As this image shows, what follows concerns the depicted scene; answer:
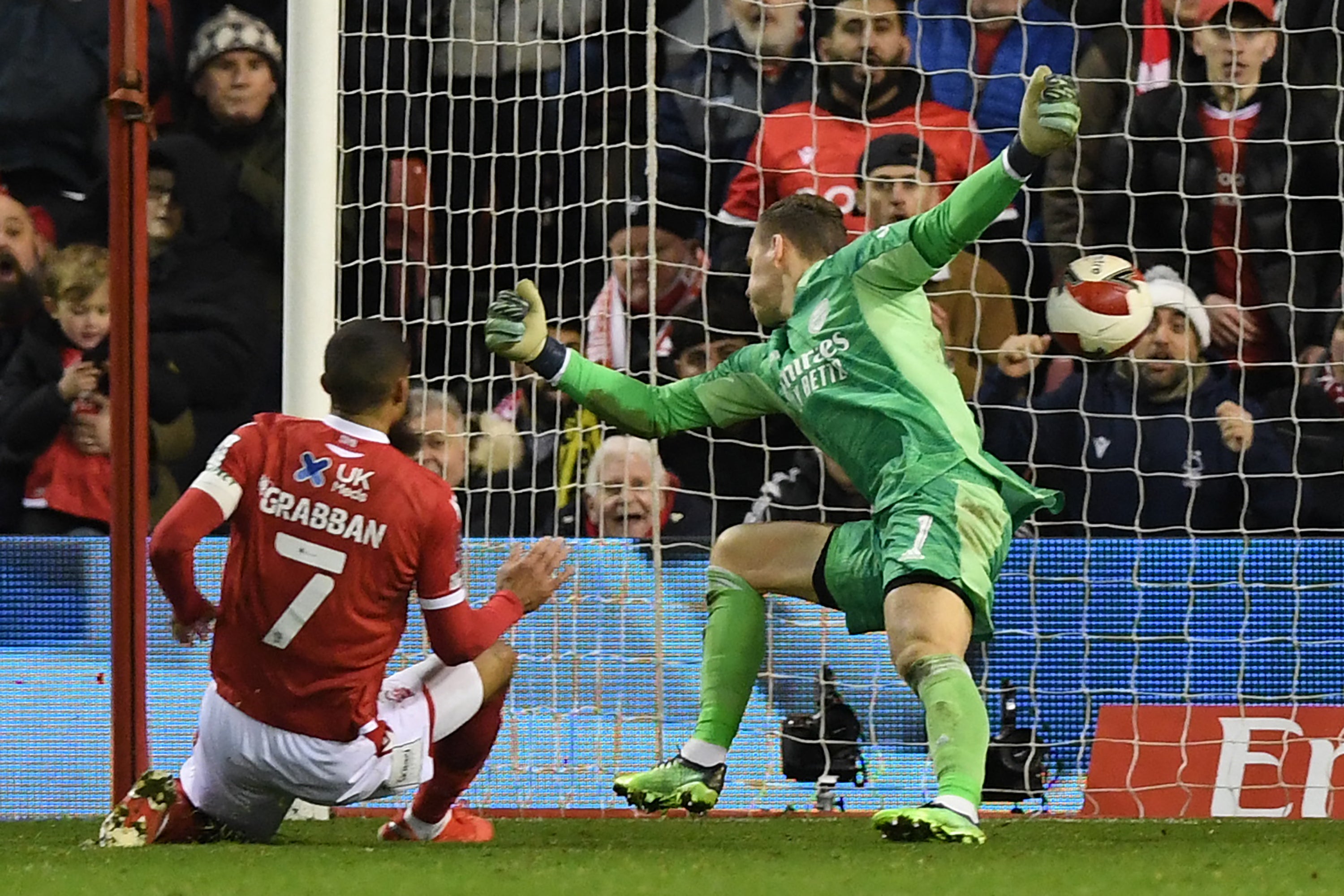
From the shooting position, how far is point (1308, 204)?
6277 mm

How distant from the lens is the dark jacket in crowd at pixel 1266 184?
20.3ft

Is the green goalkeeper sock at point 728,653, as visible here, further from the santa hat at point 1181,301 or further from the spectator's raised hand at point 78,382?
the spectator's raised hand at point 78,382

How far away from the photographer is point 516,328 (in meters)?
4.12

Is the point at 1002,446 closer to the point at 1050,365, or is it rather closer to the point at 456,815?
the point at 1050,365

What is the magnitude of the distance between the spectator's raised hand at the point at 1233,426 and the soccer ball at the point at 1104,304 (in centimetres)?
77

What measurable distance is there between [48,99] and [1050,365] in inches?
148

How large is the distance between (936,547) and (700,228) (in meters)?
2.96

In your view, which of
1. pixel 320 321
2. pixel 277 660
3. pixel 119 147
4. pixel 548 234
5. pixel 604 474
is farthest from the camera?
pixel 548 234

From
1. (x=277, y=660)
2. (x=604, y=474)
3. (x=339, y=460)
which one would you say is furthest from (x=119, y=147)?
(x=604, y=474)

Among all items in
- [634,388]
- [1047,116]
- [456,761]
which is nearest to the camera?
[1047,116]

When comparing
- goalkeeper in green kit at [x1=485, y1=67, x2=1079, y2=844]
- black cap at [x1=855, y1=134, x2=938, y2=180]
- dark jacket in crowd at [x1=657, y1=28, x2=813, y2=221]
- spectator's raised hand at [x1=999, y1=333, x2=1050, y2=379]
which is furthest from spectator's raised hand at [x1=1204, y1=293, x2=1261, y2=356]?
goalkeeper in green kit at [x1=485, y1=67, x2=1079, y2=844]

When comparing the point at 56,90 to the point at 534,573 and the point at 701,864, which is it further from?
the point at 701,864

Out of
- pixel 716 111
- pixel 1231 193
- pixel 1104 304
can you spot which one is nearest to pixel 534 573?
pixel 1104 304

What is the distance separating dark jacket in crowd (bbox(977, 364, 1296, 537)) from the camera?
5.95 meters
